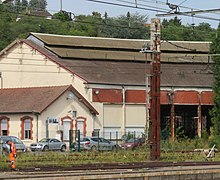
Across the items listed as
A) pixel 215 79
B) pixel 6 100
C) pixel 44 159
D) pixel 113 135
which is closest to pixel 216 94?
pixel 215 79

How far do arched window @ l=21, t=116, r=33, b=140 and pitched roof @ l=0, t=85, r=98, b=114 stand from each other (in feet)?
2.62

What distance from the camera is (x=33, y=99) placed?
217 ft

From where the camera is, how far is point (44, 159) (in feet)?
133

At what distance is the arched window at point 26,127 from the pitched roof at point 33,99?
80cm

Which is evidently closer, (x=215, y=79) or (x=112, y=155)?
(x=112, y=155)

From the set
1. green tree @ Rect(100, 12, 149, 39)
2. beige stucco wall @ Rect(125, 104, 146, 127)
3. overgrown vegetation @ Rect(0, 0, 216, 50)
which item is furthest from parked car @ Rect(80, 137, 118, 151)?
green tree @ Rect(100, 12, 149, 39)

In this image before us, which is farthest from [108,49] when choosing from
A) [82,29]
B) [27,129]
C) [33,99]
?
[82,29]

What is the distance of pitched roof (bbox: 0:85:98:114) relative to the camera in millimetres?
63938

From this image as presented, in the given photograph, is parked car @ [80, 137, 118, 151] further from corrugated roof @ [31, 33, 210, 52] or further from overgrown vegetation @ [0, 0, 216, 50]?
overgrown vegetation @ [0, 0, 216, 50]

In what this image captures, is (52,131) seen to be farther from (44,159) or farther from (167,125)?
(44,159)

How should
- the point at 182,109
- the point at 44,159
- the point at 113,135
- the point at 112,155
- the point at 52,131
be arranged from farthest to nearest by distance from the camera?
the point at 182,109, the point at 113,135, the point at 52,131, the point at 112,155, the point at 44,159

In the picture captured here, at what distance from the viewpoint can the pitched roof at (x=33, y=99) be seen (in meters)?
63.9

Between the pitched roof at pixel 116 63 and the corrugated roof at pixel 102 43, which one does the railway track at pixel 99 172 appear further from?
the corrugated roof at pixel 102 43

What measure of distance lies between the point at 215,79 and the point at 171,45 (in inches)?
572
